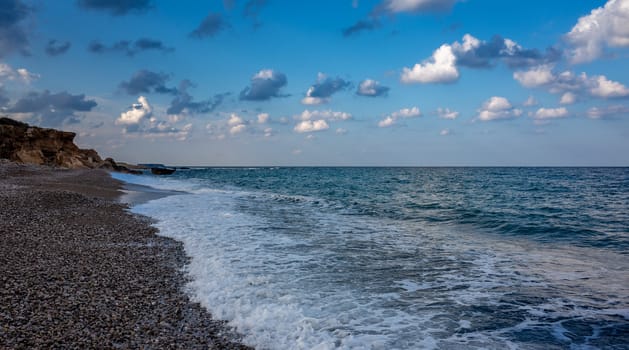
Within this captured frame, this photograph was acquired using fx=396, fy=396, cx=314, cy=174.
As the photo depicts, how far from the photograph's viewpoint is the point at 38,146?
63750mm

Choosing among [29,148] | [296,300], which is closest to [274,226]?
[296,300]

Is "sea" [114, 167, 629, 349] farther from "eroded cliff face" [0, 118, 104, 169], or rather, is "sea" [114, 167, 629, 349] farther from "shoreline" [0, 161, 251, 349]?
"eroded cliff face" [0, 118, 104, 169]

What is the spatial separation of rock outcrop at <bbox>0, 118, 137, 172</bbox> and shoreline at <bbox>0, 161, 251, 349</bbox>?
58079mm

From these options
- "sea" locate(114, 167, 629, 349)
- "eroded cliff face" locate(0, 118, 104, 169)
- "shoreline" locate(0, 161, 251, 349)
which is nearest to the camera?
"shoreline" locate(0, 161, 251, 349)

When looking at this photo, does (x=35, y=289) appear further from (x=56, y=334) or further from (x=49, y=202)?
(x=49, y=202)

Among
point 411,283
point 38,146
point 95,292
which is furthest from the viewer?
point 38,146

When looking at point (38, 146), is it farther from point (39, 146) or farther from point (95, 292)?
point (95, 292)

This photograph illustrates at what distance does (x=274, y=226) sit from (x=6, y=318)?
482 inches

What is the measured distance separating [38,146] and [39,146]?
190 mm

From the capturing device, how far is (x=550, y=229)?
1755cm

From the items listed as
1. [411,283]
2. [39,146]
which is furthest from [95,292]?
[39,146]

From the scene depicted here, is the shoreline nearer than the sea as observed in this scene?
Result: Yes

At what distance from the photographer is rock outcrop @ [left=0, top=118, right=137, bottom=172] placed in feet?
197

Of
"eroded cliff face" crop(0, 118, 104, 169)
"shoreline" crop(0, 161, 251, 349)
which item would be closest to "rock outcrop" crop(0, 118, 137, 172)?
"eroded cliff face" crop(0, 118, 104, 169)
